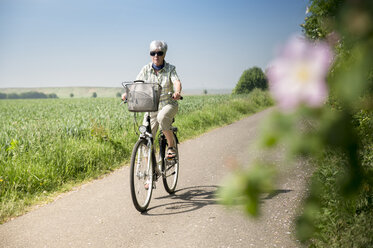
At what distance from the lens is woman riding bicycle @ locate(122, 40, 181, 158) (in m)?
4.16

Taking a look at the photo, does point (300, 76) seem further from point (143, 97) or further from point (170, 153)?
point (170, 153)

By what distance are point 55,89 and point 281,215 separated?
160m

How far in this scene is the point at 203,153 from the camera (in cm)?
734

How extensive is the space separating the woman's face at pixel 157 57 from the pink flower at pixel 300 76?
3856mm

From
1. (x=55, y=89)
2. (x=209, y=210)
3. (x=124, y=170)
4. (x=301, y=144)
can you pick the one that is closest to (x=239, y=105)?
(x=124, y=170)

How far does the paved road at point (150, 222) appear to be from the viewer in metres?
3.24

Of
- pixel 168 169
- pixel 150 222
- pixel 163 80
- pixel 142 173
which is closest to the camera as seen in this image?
pixel 150 222

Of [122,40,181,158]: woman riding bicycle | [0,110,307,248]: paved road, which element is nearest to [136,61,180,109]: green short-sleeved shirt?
[122,40,181,158]: woman riding bicycle

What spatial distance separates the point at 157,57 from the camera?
419 cm

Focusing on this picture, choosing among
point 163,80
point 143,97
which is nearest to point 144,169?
A: point 143,97

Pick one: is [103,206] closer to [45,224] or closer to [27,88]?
[45,224]

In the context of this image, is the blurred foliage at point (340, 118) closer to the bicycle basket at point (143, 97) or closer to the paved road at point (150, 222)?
the paved road at point (150, 222)

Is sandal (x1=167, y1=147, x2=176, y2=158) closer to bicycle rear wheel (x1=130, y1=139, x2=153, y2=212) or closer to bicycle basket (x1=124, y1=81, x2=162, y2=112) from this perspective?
bicycle rear wheel (x1=130, y1=139, x2=153, y2=212)

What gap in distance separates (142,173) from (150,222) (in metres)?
0.66
